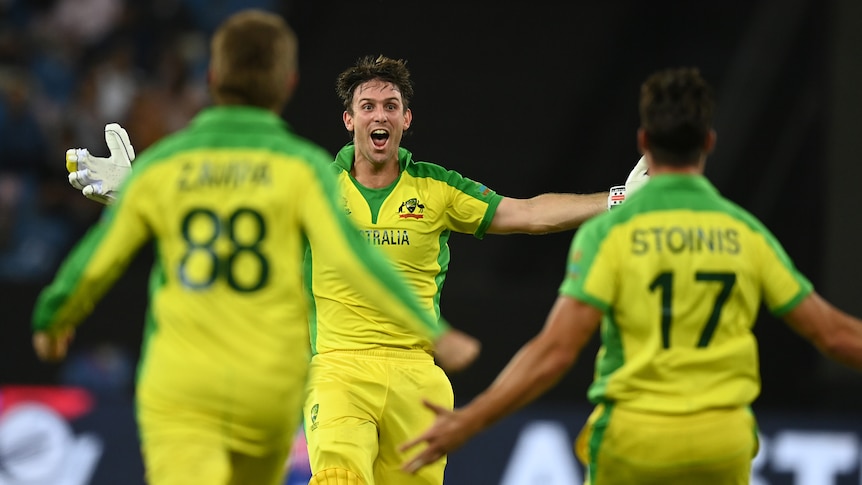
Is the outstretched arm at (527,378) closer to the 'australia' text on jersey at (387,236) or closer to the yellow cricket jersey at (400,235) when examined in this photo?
the yellow cricket jersey at (400,235)

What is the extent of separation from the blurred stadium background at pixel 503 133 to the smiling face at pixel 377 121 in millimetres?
3726

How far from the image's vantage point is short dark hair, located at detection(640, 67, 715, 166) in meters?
5.09

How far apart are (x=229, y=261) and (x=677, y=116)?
1555 millimetres

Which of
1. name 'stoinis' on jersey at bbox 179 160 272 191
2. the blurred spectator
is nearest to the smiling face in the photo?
name 'stoinis' on jersey at bbox 179 160 272 191

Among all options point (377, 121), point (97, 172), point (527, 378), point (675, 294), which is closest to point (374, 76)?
point (377, 121)

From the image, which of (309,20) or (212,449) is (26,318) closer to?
(309,20)

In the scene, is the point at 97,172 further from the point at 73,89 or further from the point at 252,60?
the point at 73,89

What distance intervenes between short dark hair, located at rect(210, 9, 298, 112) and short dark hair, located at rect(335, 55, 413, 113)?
2714 millimetres

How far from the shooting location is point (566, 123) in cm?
1523

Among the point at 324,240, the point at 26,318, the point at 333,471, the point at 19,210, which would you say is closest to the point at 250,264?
the point at 324,240

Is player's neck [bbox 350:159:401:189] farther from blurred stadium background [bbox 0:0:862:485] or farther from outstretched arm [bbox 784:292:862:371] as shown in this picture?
blurred stadium background [bbox 0:0:862:485]

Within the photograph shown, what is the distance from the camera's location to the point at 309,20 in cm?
1575

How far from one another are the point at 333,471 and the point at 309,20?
944 centimetres

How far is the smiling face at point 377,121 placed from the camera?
7629mm
